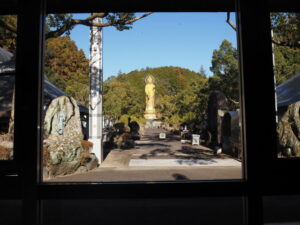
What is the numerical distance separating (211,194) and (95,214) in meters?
1.80

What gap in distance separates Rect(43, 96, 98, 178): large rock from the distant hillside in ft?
18.7

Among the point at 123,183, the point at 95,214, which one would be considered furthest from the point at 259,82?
the point at 95,214

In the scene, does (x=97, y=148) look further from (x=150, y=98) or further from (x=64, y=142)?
(x=150, y=98)

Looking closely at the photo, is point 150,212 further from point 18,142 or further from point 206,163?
point 206,163

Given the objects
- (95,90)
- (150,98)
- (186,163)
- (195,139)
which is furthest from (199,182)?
(150,98)

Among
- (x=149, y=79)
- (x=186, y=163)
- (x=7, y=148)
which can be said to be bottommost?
(x=186, y=163)

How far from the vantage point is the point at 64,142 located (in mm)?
5172

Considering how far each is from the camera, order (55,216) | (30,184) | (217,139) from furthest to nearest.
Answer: (217,139) → (55,216) → (30,184)

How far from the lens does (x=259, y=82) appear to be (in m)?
1.30

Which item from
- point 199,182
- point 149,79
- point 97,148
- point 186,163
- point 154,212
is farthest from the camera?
point 149,79

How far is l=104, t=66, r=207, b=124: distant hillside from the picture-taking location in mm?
12502

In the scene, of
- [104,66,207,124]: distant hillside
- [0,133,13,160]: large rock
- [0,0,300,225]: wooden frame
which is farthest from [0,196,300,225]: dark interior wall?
[104,66,207,124]: distant hillside

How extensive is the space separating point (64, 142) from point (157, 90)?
18.5 m

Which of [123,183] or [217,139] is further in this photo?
[217,139]
